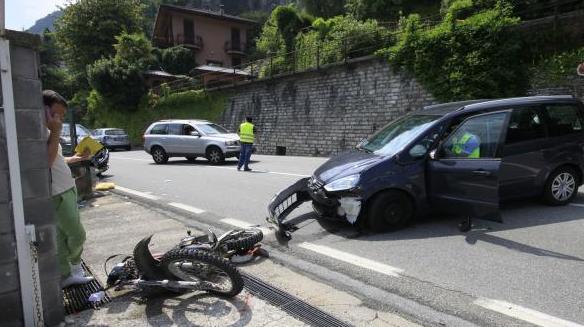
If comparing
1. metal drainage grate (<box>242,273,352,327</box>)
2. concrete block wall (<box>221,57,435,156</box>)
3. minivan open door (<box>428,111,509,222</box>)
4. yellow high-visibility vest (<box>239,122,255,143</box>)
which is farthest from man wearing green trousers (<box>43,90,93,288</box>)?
concrete block wall (<box>221,57,435,156</box>)

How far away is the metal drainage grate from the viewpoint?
3482mm

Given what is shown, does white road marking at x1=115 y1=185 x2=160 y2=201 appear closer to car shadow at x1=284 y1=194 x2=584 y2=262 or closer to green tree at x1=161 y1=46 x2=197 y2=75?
car shadow at x1=284 y1=194 x2=584 y2=262

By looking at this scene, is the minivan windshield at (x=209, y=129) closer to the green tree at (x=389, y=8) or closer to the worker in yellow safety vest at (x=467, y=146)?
the worker in yellow safety vest at (x=467, y=146)

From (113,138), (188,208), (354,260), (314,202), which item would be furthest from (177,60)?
(354,260)

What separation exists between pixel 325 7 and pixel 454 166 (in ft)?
126

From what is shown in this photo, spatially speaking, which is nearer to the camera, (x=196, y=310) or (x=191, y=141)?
(x=196, y=310)

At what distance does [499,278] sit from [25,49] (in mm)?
4274

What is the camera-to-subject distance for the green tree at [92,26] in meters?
43.8

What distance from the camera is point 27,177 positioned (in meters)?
3.05

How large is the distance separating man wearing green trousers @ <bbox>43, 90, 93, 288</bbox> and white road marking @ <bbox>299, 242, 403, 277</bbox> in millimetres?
2423

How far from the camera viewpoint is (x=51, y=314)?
329 cm

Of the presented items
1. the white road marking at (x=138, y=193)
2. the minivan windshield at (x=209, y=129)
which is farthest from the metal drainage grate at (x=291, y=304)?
the minivan windshield at (x=209, y=129)

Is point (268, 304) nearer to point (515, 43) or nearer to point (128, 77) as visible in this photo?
point (515, 43)

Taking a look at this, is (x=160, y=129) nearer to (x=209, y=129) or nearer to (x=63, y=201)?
(x=209, y=129)
